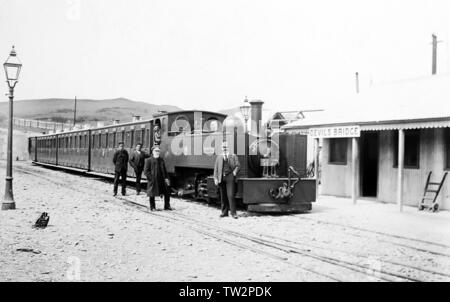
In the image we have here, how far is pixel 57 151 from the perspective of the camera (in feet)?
97.5

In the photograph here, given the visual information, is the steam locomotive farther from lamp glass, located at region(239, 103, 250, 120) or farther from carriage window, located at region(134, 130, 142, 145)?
lamp glass, located at region(239, 103, 250, 120)

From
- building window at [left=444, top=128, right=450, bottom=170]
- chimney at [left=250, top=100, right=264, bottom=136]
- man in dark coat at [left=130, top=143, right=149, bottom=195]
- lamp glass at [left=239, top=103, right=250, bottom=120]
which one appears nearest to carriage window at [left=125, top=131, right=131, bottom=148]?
man in dark coat at [left=130, top=143, right=149, bottom=195]

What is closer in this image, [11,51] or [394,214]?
[11,51]

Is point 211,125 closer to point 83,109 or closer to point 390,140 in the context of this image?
point 390,140

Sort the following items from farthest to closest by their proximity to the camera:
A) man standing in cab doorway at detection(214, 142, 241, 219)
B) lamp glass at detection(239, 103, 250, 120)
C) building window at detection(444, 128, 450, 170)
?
lamp glass at detection(239, 103, 250, 120) → building window at detection(444, 128, 450, 170) → man standing in cab doorway at detection(214, 142, 241, 219)

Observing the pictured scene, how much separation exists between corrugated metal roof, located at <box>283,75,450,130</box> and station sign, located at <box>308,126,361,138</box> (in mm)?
175

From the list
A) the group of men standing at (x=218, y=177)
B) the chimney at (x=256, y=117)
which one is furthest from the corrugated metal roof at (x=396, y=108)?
the group of men standing at (x=218, y=177)

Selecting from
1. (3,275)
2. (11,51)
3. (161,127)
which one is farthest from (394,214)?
(11,51)

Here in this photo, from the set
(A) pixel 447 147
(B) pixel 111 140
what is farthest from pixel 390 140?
(B) pixel 111 140

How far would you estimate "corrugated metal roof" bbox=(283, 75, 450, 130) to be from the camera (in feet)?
36.4

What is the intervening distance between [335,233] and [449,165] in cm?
530

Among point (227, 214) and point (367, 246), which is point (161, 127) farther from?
point (367, 246)

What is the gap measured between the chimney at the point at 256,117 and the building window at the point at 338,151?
529 centimetres

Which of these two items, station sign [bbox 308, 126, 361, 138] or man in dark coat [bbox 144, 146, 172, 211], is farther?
station sign [bbox 308, 126, 361, 138]
